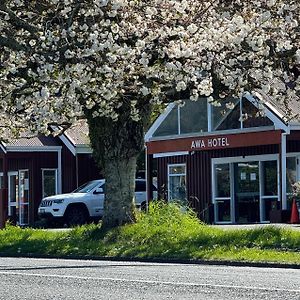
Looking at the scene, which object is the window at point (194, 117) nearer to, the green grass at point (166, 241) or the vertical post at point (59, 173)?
the vertical post at point (59, 173)

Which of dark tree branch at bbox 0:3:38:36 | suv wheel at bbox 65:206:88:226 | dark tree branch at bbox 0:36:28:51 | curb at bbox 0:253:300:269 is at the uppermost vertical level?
dark tree branch at bbox 0:3:38:36

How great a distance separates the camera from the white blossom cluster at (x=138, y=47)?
18.0m

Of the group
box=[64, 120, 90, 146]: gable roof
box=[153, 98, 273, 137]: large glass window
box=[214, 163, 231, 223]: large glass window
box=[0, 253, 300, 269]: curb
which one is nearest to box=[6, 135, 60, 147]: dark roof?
box=[64, 120, 90, 146]: gable roof

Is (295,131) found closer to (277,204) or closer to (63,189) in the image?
(277,204)

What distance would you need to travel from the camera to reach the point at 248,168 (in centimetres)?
3744

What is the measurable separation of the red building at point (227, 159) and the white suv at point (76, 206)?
223 centimetres

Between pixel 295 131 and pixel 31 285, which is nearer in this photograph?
pixel 31 285

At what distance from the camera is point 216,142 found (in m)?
36.6

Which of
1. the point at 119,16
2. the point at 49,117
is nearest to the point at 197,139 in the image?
the point at 49,117

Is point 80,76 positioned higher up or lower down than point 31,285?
higher up

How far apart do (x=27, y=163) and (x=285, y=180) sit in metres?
14.3

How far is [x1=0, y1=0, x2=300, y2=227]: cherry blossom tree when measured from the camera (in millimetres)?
17969

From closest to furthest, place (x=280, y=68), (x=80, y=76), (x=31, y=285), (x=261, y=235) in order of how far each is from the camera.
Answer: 1. (x=31, y=285)
2. (x=80, y=76)
3. (x=280, y=68)
4. (x=261, y=235)

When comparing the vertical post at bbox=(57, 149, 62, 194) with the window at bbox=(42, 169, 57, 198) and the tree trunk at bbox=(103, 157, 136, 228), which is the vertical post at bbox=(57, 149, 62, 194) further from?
the tree trunk at bbox=(103, 157, 136, 228)
